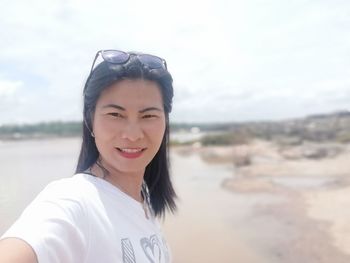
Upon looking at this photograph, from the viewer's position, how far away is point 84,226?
1116mm

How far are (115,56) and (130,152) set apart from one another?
1.07ft

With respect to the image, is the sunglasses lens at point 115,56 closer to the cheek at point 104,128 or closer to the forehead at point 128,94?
the forehead at point 128,94

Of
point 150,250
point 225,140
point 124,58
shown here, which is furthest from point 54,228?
point 225,140

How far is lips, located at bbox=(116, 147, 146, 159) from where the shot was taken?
146cm

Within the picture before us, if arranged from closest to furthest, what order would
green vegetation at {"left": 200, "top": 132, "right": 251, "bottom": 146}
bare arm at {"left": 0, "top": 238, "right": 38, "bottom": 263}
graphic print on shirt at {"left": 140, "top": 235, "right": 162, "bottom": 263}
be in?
bare arm at {"left": 0, "top": 238, "right": 38, "bottom": 263}
graphic print on shirt at {"left": 140, "top": 235, "right": 162, "bottom": 263}
green vegetation at {"left": 200, "top": 132, "right": 251, "bottom": 146}

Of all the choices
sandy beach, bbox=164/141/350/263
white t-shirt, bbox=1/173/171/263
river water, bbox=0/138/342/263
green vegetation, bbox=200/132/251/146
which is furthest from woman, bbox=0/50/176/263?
green vegetation, bbox=200/132/251/146

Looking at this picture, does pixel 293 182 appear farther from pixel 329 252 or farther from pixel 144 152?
pixel 144 152

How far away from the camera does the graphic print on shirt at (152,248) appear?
132 centimetres

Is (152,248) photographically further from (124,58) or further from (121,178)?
(124,58)

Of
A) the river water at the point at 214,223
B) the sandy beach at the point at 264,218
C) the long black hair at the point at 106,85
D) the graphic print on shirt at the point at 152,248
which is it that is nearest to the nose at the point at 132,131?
the long black hair at the point at 106,85

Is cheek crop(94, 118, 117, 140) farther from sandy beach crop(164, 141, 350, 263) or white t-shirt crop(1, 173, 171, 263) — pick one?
sandy beach crop(164, 141, 350, 263)

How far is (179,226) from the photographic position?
9.38m

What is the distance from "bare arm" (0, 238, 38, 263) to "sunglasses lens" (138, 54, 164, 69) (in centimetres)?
73

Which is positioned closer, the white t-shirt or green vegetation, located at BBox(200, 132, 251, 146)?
the white t-shirt
